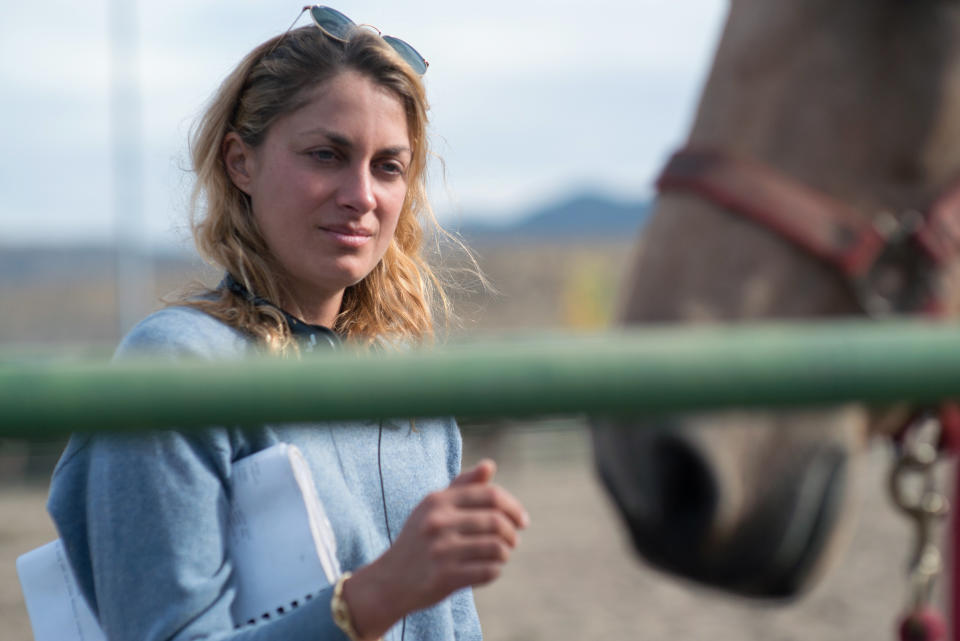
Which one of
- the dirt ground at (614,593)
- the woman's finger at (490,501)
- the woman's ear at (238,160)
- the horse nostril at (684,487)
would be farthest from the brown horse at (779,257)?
the dirt ground at (614,593)

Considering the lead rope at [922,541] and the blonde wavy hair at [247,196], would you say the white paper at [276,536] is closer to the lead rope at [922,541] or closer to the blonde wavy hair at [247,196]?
the blonde wavy hair at [247,196]

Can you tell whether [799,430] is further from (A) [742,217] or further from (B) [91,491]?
(B) [91,491]

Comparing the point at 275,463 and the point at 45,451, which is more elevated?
the point at 275,463

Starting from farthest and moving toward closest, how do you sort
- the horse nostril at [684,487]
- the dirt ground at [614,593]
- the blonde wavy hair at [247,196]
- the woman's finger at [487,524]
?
the dirt ground at [614,593] < the blonde wavy hair at [247,196] < the horse nostril at [684,487] < the woman's finger at [487,524]

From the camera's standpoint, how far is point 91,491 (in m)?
1.31

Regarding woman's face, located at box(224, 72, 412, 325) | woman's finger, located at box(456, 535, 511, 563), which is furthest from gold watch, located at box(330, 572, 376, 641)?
woman's face, located at box(224, 72, 412, 325)

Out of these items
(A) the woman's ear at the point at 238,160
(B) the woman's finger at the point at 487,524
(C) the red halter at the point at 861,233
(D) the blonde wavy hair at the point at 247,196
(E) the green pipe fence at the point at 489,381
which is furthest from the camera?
(A) the woman's ear at the point at 238,160

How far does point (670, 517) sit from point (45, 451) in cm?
1234

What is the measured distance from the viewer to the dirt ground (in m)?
6.25

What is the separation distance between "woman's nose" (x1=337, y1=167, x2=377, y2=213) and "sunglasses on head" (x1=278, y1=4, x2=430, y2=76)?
0.78 feet

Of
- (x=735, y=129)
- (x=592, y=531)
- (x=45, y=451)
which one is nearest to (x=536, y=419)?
(x=735, y=129)

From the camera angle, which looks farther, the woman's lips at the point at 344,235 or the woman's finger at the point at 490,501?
the woman's lips at the point at 344,235

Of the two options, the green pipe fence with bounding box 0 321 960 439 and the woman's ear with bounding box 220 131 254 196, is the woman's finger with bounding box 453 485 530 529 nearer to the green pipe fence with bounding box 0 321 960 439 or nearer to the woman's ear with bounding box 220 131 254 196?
the green pipe fence with bounding box 0 321 960 439

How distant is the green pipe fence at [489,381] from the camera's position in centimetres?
72
